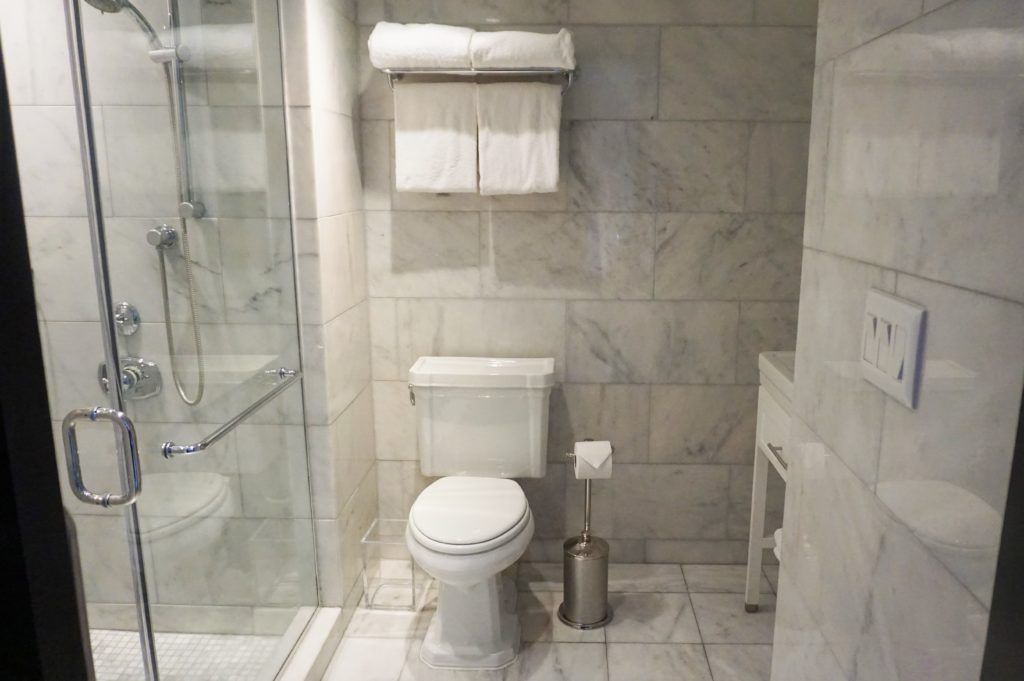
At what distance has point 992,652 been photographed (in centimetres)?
60

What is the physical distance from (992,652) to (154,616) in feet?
5.83

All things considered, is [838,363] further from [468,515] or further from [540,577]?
[540,577]

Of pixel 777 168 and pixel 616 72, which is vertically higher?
pixel 616 72

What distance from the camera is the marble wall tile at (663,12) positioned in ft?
8.49

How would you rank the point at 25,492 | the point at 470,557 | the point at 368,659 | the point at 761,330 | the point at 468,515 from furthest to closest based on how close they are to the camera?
the point at 761,330 < the point at 368,659 < the point at 468,515 < the point at 470,557 < the point at 25,492

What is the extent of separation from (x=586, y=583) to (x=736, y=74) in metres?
1.85

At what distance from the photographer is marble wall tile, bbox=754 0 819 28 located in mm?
2578

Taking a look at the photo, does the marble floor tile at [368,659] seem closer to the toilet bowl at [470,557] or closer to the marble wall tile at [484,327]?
the toilet bowl at [470,557]

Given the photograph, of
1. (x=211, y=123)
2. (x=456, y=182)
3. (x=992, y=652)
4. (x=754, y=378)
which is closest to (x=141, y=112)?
(x=211, y=123)

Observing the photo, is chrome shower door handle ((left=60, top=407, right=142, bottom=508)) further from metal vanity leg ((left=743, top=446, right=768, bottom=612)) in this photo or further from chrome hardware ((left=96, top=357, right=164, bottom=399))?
metal vanity leg ((left=743, top=446, right=768, bottom=612))

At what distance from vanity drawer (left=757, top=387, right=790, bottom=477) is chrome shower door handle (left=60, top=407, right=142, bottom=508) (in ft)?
5.25

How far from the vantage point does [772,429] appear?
231cm

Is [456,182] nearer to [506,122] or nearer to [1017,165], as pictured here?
[506,122]

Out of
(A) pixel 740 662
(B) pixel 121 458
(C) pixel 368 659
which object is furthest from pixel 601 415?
(B) pixel 121 458
